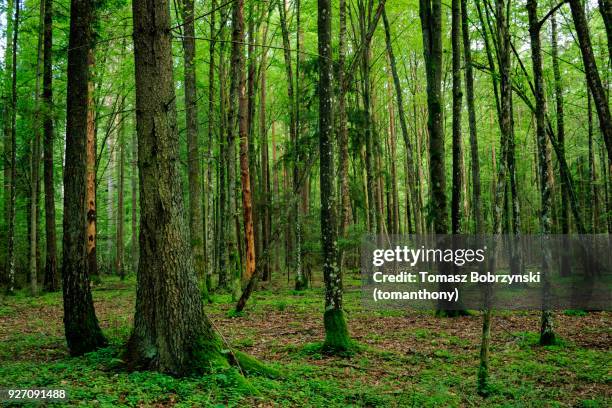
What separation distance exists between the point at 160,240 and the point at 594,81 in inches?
277

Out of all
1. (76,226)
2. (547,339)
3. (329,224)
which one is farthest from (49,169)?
(547,339)

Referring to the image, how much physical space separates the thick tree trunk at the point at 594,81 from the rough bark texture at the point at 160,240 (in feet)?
20.9

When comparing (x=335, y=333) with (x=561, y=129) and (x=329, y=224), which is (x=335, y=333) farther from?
(x=561, y=129)

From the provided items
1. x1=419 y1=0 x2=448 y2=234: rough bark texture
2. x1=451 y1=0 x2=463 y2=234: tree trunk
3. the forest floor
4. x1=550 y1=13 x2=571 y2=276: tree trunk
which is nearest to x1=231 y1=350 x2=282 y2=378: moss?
the forest floor

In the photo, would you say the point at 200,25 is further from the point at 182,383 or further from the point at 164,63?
the point at 182,383

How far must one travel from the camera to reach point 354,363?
780cm

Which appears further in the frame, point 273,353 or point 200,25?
point 200,25

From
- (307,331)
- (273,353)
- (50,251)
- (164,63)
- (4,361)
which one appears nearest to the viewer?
(164,63)

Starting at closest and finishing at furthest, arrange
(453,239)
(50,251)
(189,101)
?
(453,239), (189,101), (50,251)

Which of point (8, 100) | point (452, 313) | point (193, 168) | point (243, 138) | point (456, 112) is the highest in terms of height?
point (8, 100)

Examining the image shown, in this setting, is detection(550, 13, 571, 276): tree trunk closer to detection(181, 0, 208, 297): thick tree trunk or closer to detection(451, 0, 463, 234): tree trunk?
detection(451, 0, 463, 234): tree trunk

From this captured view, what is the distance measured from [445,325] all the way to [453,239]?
8.37ft

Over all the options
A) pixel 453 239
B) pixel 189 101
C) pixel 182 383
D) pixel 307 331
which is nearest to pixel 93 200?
pixel 189 101

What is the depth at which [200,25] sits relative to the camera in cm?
1966
